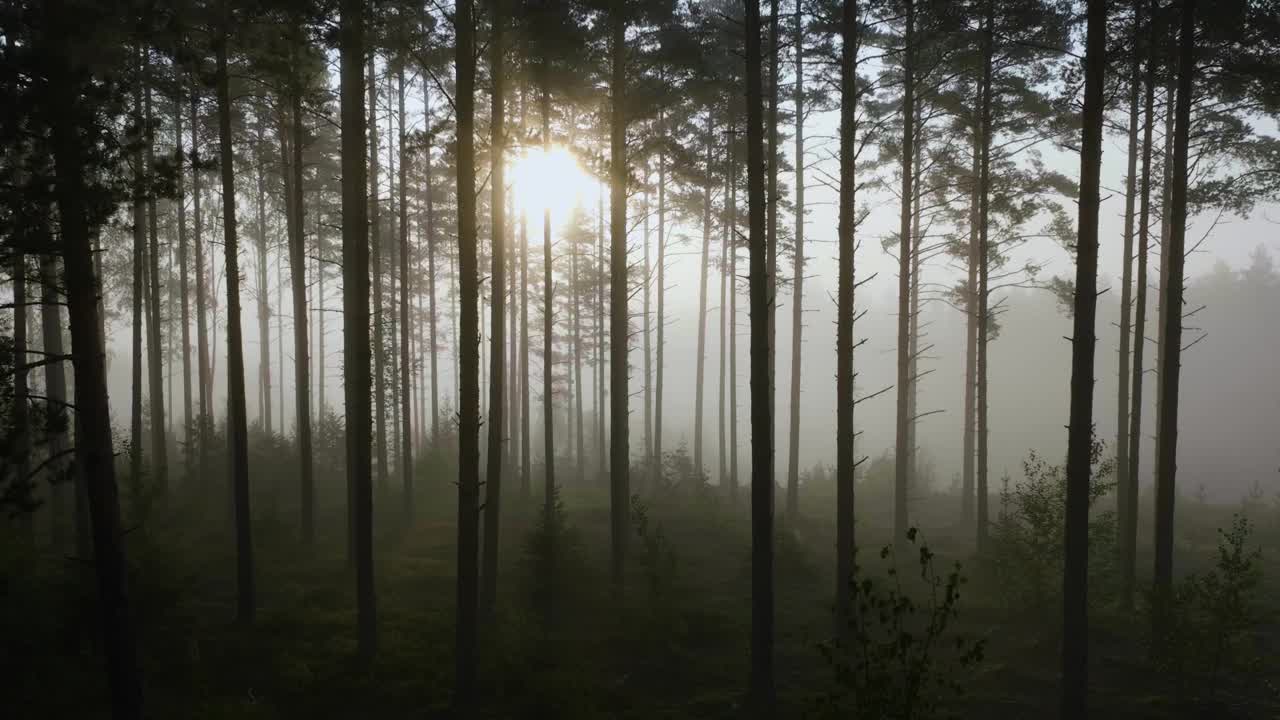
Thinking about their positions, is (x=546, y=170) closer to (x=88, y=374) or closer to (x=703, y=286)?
(x=88, y=374)

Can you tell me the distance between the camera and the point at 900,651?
704cm

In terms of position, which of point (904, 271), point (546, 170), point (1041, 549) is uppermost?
point (546, 170)

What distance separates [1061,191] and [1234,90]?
9296 millimetres

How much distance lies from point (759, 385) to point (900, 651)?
359 centimetres

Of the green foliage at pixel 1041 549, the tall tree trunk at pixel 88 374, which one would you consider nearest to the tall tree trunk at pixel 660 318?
the green foliage at pixel 1041 549

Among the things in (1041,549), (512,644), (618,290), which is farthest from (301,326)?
(1041,549)

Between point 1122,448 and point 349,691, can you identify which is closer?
point 349,691

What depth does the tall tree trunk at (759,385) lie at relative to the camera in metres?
8.52

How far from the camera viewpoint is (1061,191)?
19.5m

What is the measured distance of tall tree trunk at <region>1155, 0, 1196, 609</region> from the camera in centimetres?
991

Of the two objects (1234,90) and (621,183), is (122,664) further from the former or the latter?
(1234,90)

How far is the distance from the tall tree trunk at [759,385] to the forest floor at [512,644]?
666 mm

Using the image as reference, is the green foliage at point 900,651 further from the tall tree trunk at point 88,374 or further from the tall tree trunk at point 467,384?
the tall tree trunk at point 88,374

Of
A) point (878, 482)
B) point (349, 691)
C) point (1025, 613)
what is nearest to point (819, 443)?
point (878, 482)
